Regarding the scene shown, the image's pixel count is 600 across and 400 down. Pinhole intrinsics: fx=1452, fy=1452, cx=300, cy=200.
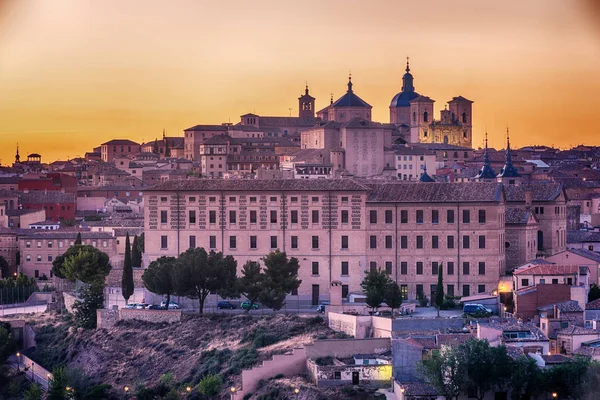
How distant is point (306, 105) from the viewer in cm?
6675

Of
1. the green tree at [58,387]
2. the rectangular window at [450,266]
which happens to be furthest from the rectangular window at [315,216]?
the green tree at [58,387]

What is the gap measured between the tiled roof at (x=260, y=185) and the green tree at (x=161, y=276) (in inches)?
83.1

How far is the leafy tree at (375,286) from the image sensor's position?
2564cm

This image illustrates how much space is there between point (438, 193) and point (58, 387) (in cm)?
884

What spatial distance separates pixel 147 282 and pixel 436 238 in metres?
5.73

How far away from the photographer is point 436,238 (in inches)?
1128

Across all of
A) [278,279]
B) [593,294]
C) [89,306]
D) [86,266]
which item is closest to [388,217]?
[278,279]

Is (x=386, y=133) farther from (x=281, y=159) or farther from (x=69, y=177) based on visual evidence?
(x=69, y=177)

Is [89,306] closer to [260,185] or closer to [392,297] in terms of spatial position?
[260,185]

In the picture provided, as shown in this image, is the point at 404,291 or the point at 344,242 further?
the point at 344,242

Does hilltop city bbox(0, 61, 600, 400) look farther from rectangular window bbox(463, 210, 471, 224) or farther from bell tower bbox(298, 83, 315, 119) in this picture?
bell tower bbox(298, 83, 315, 119)

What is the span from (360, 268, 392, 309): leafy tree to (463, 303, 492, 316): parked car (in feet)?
4.90

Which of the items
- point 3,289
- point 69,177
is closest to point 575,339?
point 3,289

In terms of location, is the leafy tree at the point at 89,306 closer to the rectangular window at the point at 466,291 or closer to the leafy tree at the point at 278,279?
the leafy tree at the point at 278,279
